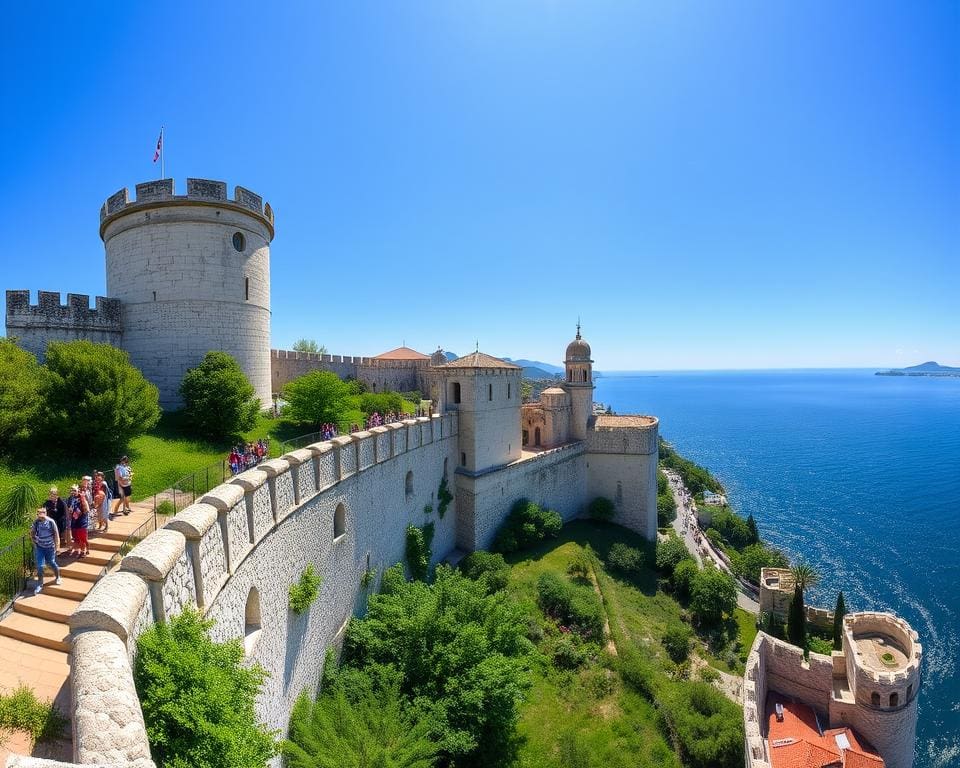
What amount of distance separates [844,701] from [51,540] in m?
28.1

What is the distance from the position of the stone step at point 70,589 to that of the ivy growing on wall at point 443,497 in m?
15.4

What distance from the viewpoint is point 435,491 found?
72.1ft

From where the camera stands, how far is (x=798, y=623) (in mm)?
26844

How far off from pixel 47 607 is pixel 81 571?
926 mm

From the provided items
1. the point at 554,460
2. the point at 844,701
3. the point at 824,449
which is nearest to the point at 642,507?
the point at 554,460

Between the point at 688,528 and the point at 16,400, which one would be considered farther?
the point at 688,528

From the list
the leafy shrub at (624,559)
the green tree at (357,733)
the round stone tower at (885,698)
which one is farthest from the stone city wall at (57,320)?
the round stone tower at (885,698)

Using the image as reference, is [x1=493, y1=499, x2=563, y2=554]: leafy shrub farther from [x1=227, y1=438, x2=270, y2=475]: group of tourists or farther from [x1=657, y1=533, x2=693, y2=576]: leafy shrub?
[x1=227, y1=438, x2=270, y2=475]: group of tourists

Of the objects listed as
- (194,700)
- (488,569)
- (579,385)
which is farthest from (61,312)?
(579,385)

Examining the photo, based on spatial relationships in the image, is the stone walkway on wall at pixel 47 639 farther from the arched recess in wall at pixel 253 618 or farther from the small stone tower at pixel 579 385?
the small stone tower at pixel 579 385

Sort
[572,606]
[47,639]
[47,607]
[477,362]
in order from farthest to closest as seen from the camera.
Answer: [477,362], [572,606], [47,607], [47,639]

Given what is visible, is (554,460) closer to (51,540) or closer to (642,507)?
(642,507)

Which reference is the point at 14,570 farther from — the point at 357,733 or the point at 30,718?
the point at 357,733

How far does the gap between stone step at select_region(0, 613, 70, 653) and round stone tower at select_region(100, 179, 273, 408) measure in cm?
1420
